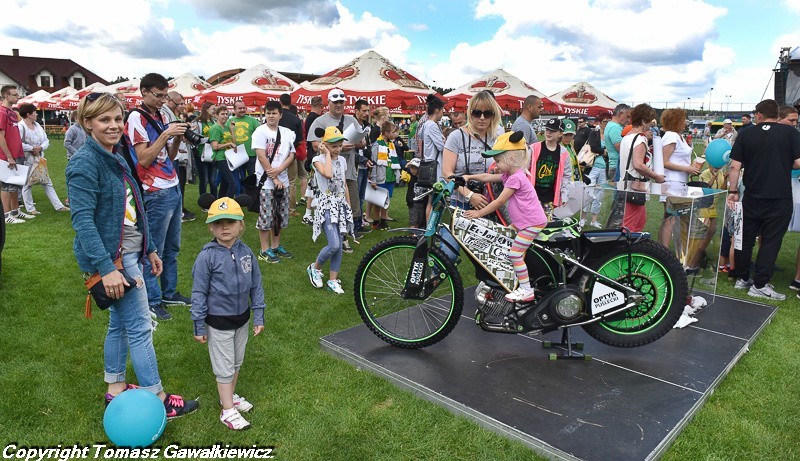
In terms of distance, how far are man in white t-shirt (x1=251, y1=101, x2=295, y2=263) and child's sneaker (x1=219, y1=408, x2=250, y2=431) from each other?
11.9 ft

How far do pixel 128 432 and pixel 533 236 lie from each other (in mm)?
2803

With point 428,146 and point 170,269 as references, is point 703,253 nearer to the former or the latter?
Result: point 428,146

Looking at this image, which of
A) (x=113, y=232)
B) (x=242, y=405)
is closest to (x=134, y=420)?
(x=242, y=405)

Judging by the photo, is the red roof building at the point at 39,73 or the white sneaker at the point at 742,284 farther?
the red roof building at the point at 39,73

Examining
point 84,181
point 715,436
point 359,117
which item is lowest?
point 715,436

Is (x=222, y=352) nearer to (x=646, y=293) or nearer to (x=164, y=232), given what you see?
(x=164, y=232)

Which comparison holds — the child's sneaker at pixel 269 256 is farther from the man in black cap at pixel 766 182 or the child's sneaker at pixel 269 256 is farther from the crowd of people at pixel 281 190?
the man in black cap at pixel 766 182

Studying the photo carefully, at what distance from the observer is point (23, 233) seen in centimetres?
823

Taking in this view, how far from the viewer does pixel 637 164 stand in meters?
5.80

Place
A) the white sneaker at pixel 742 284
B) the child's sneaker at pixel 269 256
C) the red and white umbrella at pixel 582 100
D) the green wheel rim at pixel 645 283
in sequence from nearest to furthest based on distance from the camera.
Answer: the green wheel rim at pixel 645 283
the white sneaker at pixel 742 284
the child's sneaker at pixel 269 256
the red and white umbrella at pixel 582 100

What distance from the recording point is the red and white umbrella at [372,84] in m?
12.0

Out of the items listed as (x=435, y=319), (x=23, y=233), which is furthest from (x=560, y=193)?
(x=23, y=233)

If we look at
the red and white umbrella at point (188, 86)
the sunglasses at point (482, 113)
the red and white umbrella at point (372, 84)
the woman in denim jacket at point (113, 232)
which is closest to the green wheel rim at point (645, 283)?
the sunglasses at point (482, 113)

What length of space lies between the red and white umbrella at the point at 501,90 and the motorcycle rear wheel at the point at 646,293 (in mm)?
12038
